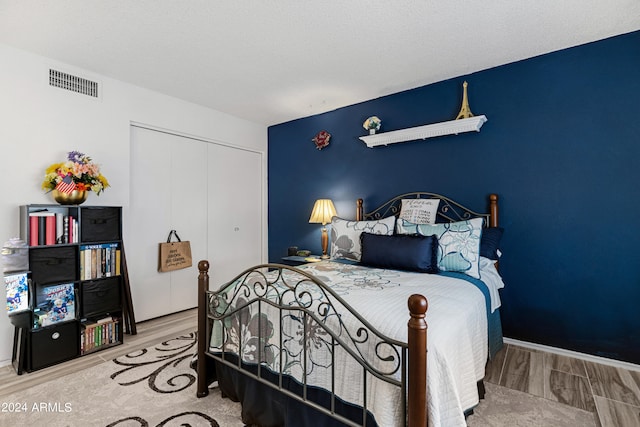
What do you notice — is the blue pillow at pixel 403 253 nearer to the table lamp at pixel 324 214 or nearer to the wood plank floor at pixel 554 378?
the wood plank floor at pixel 554 378

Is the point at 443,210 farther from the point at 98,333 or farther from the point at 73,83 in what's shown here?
the point at 73,83

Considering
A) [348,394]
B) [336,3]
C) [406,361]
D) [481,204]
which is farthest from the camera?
[481,204]

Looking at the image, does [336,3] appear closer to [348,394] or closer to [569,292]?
[348,394]

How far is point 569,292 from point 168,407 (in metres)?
3.07

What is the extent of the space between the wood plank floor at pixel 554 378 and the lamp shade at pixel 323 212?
6.99 feet

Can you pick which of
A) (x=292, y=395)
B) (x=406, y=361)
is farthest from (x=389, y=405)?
(x=292, y=395)

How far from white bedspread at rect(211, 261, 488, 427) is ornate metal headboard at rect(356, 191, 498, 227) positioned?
3.49ft

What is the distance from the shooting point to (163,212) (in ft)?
12.0

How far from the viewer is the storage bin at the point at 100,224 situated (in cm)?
272

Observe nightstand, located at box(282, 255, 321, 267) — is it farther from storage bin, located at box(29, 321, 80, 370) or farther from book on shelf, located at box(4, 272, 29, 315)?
book on shelf, located at box(4, 272, 29, 315)

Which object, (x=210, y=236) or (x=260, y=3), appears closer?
→ (x=260, y=3)

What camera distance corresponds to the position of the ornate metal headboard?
9.48ft

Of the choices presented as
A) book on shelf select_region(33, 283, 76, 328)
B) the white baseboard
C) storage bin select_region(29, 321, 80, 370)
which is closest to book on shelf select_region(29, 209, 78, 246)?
book on shelf select_region(33, 283, 76, 328)

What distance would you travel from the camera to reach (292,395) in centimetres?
157
